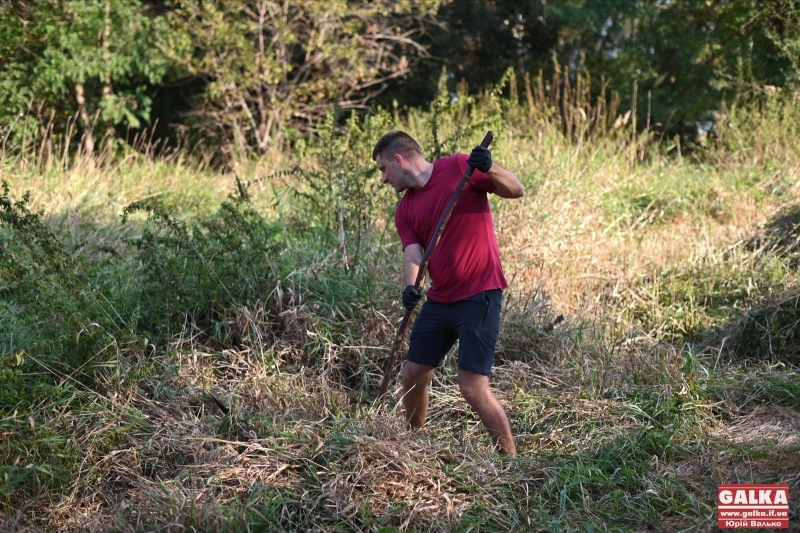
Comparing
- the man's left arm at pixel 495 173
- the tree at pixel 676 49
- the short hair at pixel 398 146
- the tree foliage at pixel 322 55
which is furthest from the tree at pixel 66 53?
the man's left arm at pixel 495 173

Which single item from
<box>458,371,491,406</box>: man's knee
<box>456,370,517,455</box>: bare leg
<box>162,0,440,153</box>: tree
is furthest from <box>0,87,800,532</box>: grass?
<box>162,0,440,153</box>: tree

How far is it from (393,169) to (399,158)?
0.07 meters

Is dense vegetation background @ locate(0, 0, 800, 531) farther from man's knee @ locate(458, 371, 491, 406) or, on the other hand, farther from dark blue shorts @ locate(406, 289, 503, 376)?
dark blue shorts @ locate(406, 289, 503, 376)

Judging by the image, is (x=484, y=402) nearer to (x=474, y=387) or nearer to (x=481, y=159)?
(x=474, y=387)

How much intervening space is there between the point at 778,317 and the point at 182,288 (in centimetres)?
409

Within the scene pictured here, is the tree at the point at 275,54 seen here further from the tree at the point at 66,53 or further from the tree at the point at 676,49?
the tree at the point at 676,49

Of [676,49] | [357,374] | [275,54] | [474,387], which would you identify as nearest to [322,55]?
[275,54]

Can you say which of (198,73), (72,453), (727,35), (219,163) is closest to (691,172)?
(727,35)

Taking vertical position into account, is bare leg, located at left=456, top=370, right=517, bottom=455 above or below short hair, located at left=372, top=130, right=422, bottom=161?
below

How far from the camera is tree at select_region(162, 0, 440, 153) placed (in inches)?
488

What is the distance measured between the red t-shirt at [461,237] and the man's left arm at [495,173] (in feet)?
0.21

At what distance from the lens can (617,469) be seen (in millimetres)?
4297

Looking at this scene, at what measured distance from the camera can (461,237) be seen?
448cm

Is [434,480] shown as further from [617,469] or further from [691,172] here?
[691,172]
